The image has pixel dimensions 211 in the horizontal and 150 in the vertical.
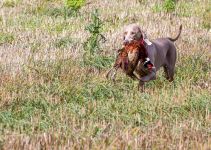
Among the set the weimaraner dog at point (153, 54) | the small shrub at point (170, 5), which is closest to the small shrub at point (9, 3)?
the small shrub at point (170, 5)

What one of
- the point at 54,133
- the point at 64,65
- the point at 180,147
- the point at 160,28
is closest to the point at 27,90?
the point at 64,65

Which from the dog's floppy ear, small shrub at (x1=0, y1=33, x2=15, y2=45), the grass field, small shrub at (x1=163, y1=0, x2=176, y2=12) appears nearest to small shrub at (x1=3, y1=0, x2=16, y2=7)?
the grass field

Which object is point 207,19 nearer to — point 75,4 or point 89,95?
point 75,4

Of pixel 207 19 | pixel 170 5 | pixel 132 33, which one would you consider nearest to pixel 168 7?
pixel 170 5

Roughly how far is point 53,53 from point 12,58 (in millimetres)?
765

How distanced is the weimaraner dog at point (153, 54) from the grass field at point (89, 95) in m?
0.19

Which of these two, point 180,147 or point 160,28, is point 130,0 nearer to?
point 160,28

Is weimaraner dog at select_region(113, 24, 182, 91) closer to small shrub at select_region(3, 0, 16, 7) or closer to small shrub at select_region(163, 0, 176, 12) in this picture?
small shrub at select_region(163, 0, 176, 12)

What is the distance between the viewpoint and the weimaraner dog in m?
7.10

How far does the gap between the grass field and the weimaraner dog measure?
0.19m

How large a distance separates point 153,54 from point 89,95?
1.20 m

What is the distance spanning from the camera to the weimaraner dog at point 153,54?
23.3 feet

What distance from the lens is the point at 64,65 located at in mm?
8516

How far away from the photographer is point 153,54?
7555 mm
